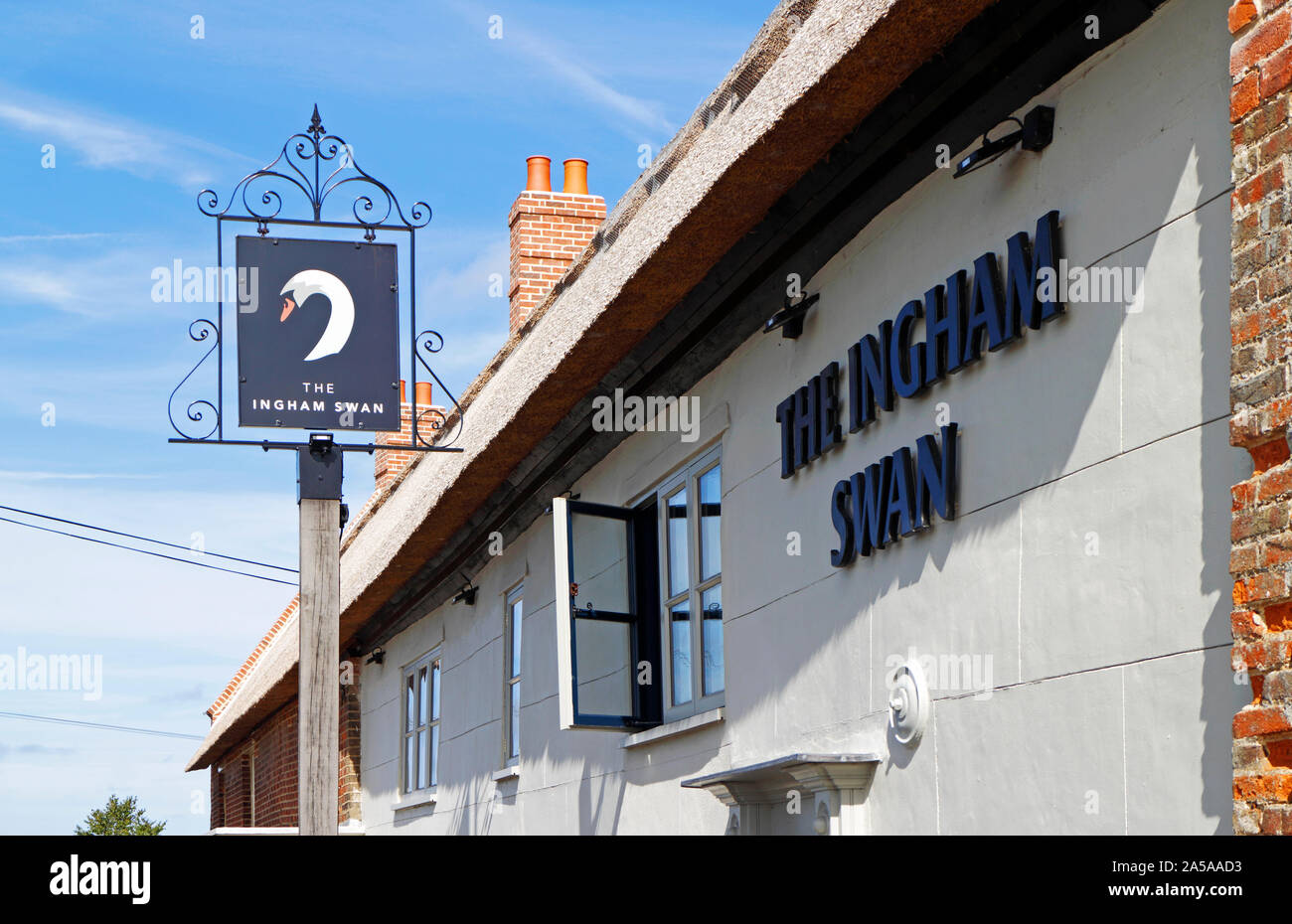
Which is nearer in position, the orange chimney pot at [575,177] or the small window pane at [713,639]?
the small window pane at [713,639]

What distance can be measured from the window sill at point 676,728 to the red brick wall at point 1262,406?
13.1 ft

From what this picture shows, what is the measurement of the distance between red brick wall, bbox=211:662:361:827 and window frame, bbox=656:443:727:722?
732 centimetres

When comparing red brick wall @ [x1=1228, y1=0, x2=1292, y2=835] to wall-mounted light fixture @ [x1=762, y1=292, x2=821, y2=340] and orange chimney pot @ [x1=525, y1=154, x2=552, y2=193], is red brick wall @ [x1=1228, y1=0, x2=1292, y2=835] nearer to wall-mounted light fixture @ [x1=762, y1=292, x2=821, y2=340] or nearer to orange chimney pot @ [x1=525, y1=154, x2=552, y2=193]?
wall-mounted light fixture @ [x1=762, y1=292, x2=821, y2=340]

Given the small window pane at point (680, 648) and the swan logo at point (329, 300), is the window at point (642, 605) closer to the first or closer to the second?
the small window pane at point (680, 648)

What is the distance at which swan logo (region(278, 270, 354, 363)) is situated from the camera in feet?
24.6

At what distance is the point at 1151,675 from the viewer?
4051 millimetres

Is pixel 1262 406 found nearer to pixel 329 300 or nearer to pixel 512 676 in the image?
pixel 329 300

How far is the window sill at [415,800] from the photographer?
13195mm

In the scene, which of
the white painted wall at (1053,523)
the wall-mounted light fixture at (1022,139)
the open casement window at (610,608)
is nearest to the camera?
the white painted wall at (1053,523)

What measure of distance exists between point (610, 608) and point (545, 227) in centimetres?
593

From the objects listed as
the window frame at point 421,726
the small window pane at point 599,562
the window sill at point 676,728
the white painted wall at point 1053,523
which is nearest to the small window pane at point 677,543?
the small window pane at point 599,562
